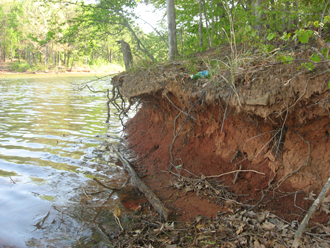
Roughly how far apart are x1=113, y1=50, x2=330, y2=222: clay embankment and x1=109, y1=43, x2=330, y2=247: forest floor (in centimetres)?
1

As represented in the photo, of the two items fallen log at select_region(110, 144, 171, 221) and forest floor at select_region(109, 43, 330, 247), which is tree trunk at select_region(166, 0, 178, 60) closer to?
forest floor at select_region(109, 43, 330, 247)

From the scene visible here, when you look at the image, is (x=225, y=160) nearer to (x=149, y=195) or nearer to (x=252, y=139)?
(x=252, y=139)

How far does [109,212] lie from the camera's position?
4027mm

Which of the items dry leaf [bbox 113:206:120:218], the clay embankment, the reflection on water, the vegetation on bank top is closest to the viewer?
the clay embankment

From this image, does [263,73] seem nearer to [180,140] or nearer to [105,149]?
[180,140]

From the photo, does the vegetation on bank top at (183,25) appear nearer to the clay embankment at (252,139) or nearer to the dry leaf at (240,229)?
the clay embankment at (252,139)

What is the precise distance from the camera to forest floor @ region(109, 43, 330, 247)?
302 cm

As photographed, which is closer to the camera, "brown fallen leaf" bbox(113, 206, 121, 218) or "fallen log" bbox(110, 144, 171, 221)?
"fallen log" bbox(110, 144, 171, 221)

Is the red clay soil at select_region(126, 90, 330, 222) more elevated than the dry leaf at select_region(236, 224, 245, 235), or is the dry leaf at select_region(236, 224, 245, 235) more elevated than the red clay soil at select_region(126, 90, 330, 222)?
the red clay soil at select_region(126, 90, 330, 222)

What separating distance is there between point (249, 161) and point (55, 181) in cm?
391

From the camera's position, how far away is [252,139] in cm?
398

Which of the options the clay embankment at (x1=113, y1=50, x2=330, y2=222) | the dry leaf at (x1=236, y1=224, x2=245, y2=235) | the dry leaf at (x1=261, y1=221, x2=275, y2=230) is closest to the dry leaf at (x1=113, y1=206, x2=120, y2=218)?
the clay embankment at (x1=113, y1=50, x2=330, y2=222)

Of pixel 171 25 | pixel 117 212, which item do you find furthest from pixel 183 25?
pixel 117 212

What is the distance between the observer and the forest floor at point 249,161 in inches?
119
